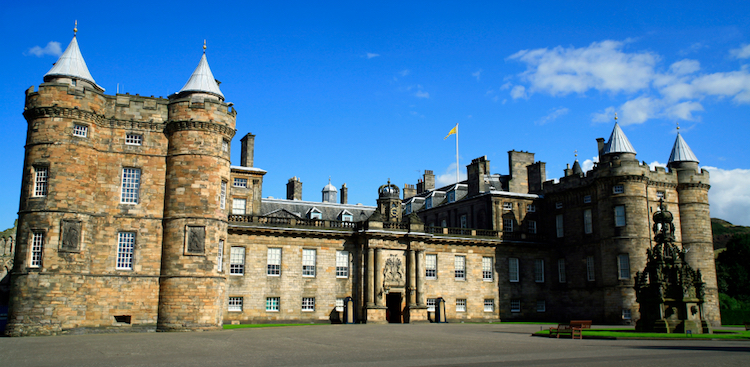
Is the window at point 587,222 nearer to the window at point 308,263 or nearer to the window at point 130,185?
the window at point 308,263

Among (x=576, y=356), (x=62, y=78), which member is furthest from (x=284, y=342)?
(x=62, y=78)

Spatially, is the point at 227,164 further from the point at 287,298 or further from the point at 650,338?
the point at 650,338

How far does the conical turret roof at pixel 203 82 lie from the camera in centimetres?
3578

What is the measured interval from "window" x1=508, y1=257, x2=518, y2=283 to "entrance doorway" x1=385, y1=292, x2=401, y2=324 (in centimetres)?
1008

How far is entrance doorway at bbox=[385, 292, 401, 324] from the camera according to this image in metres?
42.6

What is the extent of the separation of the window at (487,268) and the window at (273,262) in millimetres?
16012

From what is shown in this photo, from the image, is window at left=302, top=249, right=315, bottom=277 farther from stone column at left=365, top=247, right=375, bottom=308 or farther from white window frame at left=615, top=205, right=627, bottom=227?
white window frame at left=615, top=205, right=627, bottom=227

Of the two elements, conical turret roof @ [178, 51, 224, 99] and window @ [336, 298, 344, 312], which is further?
window @ [336, 298, 344, 312]

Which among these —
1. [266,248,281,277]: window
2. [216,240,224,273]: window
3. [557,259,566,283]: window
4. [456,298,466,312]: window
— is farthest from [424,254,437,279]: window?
[216,240,224,273]: window

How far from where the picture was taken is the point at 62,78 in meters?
33.2

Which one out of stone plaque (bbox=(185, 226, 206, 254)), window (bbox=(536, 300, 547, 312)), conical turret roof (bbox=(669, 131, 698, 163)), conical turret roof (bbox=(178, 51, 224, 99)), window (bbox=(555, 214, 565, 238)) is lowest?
window (bbox=(536, 300, 547, 312))

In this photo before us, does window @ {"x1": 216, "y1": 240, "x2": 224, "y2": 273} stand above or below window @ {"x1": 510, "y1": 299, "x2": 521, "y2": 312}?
above

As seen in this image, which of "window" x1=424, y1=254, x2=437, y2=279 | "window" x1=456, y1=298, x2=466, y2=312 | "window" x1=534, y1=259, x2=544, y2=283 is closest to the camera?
"window" x1=424, y1=254, x2=437, y2=279

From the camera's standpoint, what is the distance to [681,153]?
46.2m
